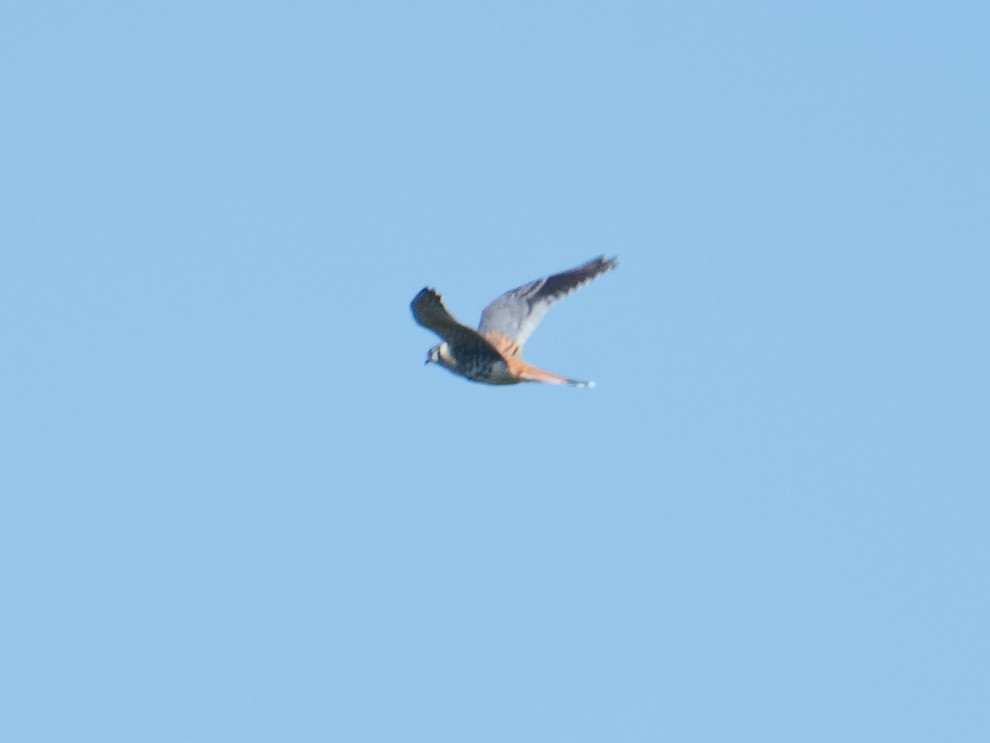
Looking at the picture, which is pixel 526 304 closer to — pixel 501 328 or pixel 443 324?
pixel 501 328

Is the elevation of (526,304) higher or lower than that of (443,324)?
higher

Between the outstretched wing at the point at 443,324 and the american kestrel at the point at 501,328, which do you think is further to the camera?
the american kestrel at the point at 501,328

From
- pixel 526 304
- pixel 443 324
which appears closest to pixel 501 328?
pixel 526 304

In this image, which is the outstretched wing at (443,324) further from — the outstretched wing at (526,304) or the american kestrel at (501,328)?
the outstretched wing at (526,304)

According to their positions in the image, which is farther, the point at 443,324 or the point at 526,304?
the point at 526,304

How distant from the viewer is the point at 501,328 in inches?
846

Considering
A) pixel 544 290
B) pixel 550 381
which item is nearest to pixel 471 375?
pixel 550 381

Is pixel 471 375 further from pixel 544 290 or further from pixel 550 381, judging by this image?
pixel 544 290

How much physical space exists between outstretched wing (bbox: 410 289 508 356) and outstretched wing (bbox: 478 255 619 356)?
1.76m

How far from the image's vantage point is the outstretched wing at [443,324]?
17.3 m

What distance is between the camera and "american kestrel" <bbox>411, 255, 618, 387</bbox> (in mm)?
18156

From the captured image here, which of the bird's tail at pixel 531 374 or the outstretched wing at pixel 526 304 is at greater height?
the outstretched wing at pixel 526 304

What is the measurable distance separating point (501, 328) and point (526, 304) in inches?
21.3

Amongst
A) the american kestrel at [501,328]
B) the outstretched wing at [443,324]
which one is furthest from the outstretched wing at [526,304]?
the outstretched wing at [443,324]
